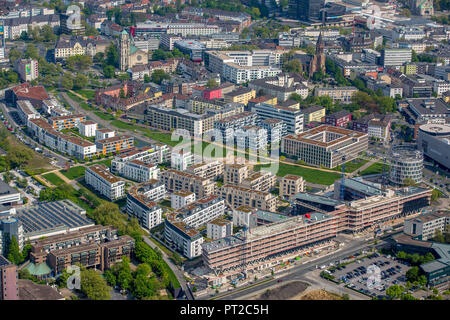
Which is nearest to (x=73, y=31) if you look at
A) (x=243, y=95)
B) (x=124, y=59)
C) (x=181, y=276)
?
(x=124, y=59)

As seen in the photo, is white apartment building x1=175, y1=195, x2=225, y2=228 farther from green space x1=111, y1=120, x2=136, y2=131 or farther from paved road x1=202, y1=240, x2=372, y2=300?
green space x1=111, y1=120, x2=136, y2=131

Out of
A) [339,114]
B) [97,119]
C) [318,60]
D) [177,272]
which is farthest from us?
[318,60]

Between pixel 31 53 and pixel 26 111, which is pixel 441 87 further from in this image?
pixel 31 53

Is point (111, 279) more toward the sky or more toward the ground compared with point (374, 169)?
more toward the ground

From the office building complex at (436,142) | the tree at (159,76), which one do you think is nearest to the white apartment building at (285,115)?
the office building complex at (436,142)

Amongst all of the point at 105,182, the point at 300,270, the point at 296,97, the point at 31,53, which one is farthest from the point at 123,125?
the point at 300,270

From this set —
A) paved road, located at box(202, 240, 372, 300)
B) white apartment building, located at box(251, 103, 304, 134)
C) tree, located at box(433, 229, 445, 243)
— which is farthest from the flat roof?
white apartment building, located at box(251, 103, 304, 134)
